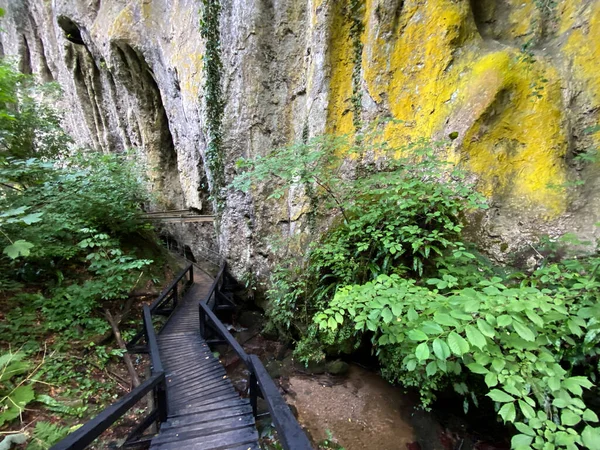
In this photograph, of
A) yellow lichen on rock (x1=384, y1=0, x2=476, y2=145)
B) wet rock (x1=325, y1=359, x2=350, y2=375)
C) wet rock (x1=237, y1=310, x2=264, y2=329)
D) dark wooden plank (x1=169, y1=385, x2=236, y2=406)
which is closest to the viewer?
dark wooden plank (x1=169, y1=385, x2=236, y2=406)

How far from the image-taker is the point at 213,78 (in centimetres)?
813

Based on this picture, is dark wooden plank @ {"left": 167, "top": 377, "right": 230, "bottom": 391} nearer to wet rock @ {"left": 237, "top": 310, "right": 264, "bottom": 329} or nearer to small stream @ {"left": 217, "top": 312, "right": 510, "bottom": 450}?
A: small stream @ {"left": 217, "top": 312, "right": 510, "bottom": 450}

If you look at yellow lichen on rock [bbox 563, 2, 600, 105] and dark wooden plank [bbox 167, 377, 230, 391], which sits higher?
yellow lichen on rock [bbox 563, 2, 600, 105]

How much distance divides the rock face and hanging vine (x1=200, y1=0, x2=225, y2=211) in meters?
0.26

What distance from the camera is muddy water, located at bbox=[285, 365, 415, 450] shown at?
3.82 meters

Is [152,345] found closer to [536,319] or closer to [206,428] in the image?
[206,428]

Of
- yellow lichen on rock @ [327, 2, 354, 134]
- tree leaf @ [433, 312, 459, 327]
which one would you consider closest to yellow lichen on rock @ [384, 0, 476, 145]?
yellow lichen on rock @ [327, 2, 354, 134]

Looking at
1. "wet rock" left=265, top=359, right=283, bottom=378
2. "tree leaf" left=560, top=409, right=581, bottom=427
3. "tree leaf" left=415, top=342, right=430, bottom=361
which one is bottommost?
"wet rock" left=265, top=359, right=283, bottom=378

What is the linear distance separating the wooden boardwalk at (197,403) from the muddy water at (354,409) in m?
1.30

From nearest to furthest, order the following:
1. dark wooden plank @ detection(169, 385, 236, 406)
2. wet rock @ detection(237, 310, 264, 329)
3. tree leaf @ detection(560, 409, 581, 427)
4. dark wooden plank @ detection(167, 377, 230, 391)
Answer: tree leaf @ detection(560, 409, 581, 427), dark wooden plank @ detection(169, 385, 236, 406), dark wooden plank @ detection(167, 377, 230, 391), wet rock @ detection(237, 310, 264, 329)

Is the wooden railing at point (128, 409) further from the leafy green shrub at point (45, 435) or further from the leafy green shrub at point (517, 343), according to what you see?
the leafy green shrub at point (517, 343)

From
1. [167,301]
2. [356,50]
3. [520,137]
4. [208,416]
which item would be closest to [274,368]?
[208,416]

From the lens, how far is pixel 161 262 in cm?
823

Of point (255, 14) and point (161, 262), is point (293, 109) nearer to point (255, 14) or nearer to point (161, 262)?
point (255, 14)
